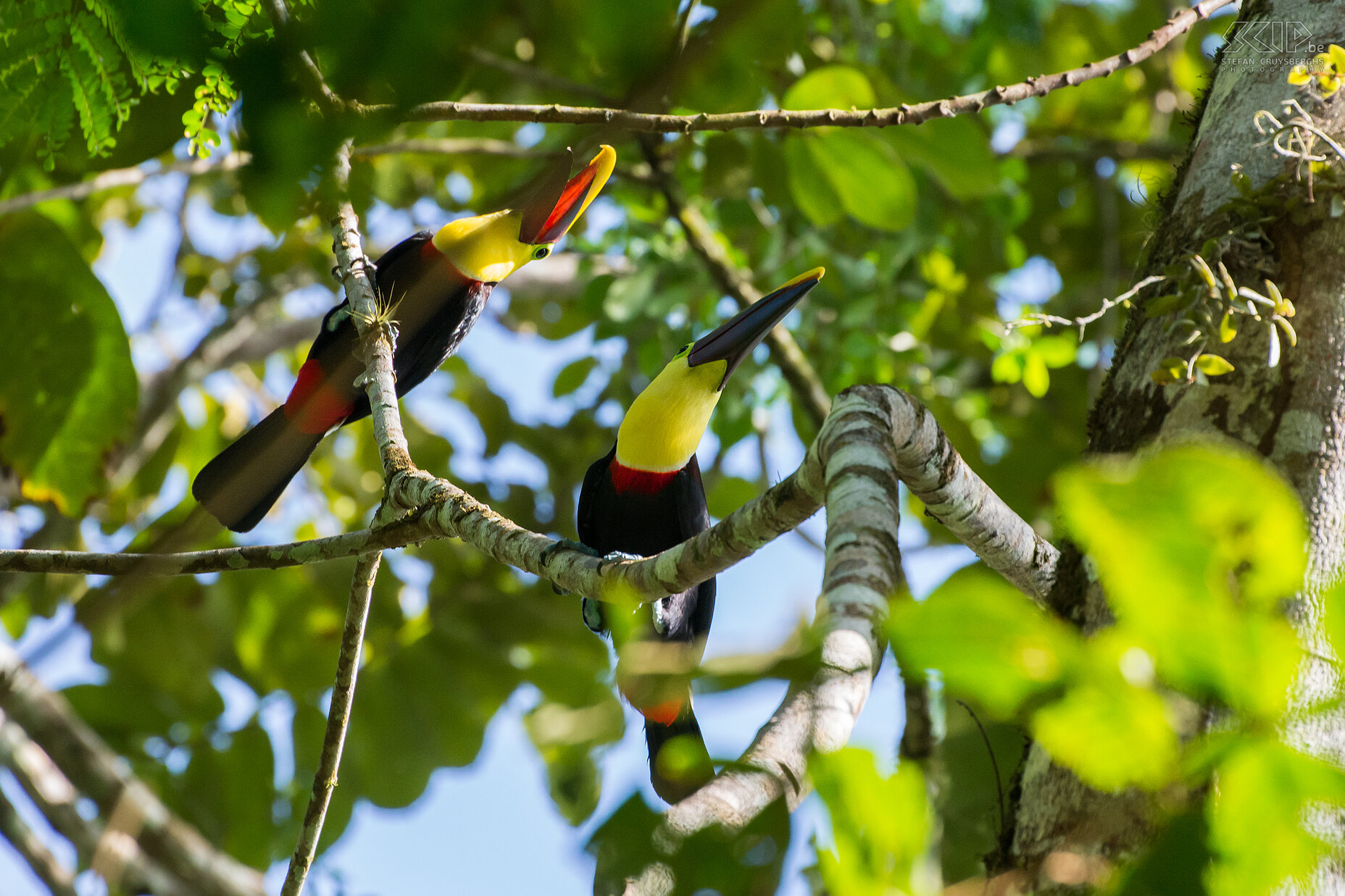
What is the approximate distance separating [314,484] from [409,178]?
5.29ft

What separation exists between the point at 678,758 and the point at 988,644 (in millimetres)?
226

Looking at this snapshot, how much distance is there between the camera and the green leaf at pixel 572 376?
177 inches

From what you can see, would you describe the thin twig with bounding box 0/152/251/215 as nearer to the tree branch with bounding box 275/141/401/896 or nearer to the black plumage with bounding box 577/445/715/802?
the tree branch with bounding box 275/141/401/896

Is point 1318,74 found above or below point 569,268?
below

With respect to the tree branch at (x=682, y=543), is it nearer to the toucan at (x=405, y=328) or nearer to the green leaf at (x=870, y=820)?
the green leaf at (x=870, y=820)

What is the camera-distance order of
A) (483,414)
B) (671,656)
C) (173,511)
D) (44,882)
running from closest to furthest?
(671,656)
(44,882)
(173,511)
(483,414)

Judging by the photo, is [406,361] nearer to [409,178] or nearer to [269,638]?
[269,638]

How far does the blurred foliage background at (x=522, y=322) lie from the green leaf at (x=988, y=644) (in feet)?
2.15

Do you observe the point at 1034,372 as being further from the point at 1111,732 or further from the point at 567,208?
the point at 1111,732

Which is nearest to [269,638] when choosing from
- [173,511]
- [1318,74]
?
[173,511]

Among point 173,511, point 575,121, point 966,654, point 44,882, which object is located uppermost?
point 173,511

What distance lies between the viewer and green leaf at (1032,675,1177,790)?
62 cm

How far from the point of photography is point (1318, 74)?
1836 mm

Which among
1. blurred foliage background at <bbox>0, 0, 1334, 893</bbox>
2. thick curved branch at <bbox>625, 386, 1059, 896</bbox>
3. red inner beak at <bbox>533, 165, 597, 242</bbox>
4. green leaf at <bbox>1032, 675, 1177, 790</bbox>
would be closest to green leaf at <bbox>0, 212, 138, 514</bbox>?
blurred foliage background at <bbox>0, 0, 1334, 893</bbox>
